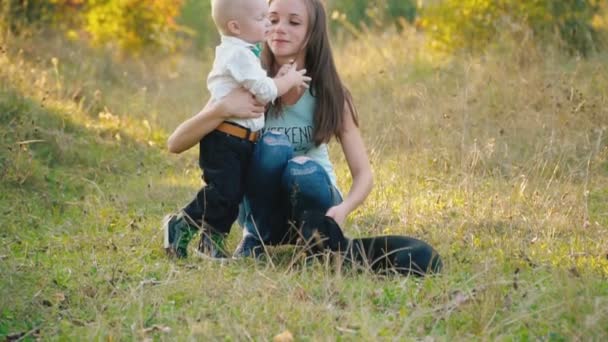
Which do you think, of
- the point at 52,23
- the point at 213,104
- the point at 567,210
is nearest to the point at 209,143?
the point at 213,104

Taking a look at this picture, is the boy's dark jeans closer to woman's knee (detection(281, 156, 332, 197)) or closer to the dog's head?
woman's knee (detection(281, 156, 332, 197))

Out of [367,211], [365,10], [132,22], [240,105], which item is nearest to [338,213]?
[240,105]

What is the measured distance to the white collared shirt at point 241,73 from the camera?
4090 mm

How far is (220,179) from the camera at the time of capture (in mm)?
4152

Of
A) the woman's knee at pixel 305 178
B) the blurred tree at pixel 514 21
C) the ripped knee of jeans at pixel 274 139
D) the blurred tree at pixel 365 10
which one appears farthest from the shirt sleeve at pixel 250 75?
the blurred tree at pixel 365 10

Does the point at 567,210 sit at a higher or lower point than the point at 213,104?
lower

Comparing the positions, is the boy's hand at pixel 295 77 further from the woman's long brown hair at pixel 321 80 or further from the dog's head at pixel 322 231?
the dog's head at pixel 322 231

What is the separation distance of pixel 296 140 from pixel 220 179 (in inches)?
20.4

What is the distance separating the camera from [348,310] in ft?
11.3

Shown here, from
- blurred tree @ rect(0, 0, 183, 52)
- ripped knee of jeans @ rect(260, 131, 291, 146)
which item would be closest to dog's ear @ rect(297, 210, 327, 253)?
ripped knee of jeans @ rect(260, 131, 291, 146)

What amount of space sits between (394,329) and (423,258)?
739 millimetres

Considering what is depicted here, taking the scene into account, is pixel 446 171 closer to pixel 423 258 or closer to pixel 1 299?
pixel 423 258

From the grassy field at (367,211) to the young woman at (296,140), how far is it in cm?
22

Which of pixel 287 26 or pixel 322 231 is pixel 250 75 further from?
pixel 322 231
